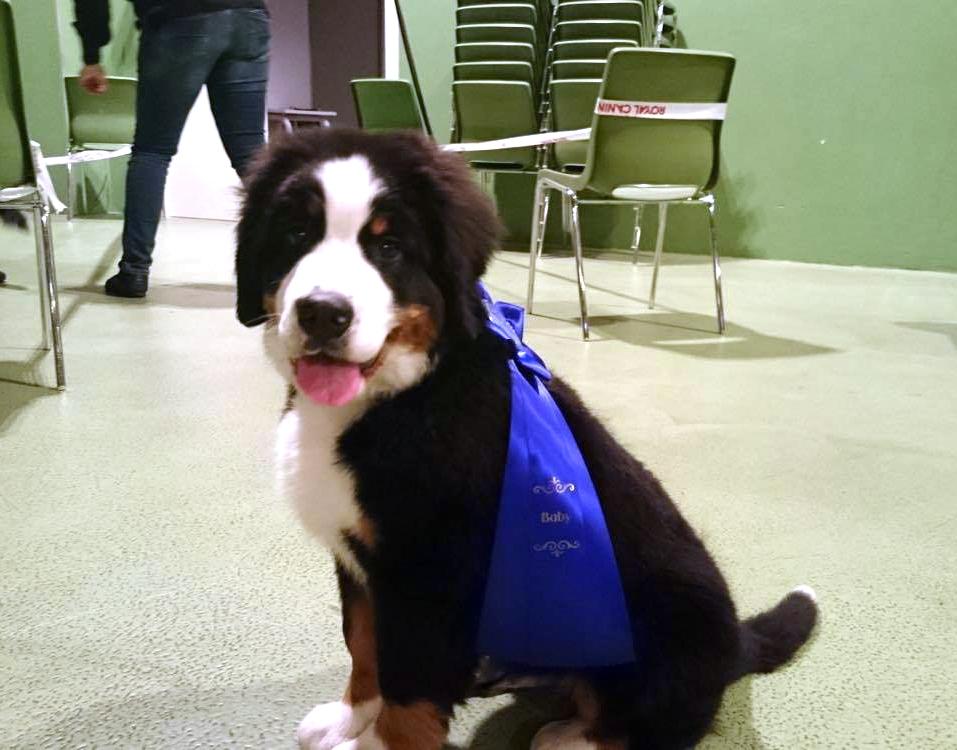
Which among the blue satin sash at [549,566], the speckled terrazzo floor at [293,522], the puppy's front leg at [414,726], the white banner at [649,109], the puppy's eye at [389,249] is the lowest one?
the speckled terrazzo floor at [293,522]

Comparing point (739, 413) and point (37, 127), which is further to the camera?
point (37, 127)

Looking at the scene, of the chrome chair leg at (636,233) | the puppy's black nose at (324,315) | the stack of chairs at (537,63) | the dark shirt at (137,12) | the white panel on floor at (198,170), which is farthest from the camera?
the white panel on floor at (198,170)

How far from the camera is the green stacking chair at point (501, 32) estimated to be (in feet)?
18.0

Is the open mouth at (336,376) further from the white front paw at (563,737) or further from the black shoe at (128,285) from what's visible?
the black shoe at (128,285)

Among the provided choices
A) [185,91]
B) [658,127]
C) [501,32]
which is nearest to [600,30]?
[501,32]

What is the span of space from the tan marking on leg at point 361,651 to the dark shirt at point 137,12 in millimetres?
3018

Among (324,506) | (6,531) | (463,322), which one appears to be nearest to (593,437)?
(463,322)

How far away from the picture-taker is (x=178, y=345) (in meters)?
2.90

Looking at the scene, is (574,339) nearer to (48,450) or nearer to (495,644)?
(48,450)

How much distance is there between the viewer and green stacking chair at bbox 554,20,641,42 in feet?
16.8

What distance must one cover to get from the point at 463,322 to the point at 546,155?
4.73 m

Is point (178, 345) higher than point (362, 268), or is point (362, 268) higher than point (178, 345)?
point (362, 268)

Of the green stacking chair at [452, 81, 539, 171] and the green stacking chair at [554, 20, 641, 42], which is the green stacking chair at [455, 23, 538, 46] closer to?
the green stacking chair at [554, 20, 641, 42]

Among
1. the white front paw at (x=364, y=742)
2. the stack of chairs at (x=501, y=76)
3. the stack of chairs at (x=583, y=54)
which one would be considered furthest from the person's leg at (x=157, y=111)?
the white front paw at (x=364, y=742)
